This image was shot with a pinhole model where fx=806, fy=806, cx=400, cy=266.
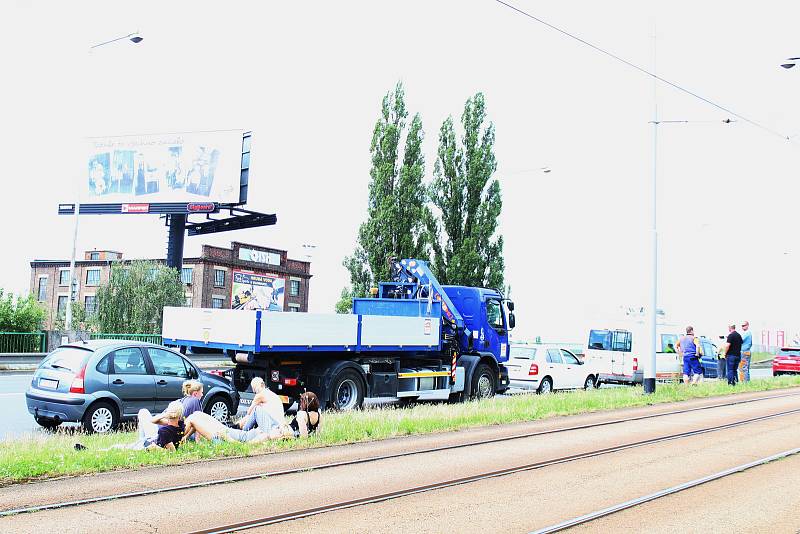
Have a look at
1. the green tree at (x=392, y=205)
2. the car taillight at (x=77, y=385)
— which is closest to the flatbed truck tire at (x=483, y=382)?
the car taillight at (x=77, y=385)

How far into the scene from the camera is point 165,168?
174 ft

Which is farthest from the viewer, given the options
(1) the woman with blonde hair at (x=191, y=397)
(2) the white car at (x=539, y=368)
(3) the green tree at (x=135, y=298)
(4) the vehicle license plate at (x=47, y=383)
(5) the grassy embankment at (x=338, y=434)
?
(3) the green tree at (x=135, y=298)

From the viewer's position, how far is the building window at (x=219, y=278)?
6931cm

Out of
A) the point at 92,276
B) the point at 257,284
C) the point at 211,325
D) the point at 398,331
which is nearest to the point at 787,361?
the point at 398,331

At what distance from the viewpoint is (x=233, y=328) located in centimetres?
1542

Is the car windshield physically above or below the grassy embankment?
above

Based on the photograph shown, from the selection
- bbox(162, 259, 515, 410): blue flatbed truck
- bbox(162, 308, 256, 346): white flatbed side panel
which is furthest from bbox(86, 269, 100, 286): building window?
bbox(162, 308, 256, 346): white flatbed side panel

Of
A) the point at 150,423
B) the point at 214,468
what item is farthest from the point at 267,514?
the point at 150,423

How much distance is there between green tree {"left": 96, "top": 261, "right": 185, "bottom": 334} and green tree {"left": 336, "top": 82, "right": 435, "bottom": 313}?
17.3 meters

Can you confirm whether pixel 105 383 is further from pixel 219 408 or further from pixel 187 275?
pixel 187 275

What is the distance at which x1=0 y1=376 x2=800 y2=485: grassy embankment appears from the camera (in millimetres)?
9242

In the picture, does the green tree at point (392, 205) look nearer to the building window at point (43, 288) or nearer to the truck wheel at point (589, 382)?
the truck wheel at point (589, 382)

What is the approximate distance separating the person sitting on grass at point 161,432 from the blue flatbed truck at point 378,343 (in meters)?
4.35

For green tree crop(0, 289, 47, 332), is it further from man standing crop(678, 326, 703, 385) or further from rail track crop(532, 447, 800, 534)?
rail track crop(532, 447, 800, 534)
